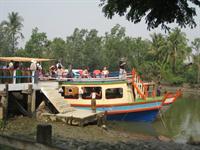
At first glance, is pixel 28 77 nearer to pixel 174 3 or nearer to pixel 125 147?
pixel 125 147

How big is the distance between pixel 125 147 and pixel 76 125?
357 centimetres

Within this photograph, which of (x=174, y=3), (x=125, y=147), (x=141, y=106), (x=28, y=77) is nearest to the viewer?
(x=174, y=3)

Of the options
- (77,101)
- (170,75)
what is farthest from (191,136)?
(170,75)

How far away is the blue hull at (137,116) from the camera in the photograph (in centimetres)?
2045

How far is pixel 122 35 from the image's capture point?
68.1m

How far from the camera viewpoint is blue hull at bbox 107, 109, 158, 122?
2045cm

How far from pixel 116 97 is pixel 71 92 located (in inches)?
112

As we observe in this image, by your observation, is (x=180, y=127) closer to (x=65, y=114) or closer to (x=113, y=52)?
(x=65, y=114)

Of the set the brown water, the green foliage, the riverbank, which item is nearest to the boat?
the brown water

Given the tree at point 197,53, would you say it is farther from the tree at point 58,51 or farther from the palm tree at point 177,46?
the tree at point 58,51

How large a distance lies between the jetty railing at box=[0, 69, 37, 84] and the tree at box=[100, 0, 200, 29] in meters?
11.1

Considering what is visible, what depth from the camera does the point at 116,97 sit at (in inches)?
818

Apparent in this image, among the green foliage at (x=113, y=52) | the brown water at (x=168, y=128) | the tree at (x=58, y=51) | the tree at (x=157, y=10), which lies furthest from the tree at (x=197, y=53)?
the tree at (x=157, y=10)

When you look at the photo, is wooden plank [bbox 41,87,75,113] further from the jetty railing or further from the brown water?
the brown water
